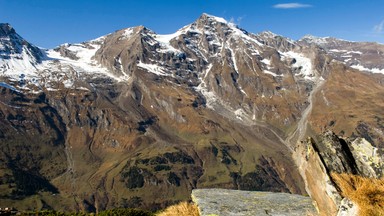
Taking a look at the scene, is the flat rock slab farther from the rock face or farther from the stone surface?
the stone surface

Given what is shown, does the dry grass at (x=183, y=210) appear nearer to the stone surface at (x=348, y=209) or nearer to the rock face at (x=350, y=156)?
the rock face at (x=350, y=156)

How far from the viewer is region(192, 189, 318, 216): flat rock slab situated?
48.9 feet

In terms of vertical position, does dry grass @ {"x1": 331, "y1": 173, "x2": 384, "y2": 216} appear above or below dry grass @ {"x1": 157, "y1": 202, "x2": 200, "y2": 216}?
above

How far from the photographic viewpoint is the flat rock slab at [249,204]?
1491 centimetres

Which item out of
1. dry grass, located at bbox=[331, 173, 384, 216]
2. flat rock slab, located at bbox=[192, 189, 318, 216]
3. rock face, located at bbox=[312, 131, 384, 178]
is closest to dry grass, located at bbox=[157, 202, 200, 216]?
flat rock slab, located at bbox=[192, 189, 318, 216]

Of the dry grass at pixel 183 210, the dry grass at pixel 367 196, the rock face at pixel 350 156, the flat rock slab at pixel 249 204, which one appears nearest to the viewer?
the dry grass at pixel 367 196

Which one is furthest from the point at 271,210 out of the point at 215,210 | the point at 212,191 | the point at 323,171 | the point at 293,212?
the point at 212,191

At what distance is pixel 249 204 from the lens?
16.1m

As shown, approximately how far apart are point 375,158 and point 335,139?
1970 millimetres

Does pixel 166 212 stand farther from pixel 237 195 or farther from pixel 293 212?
pixel 293 212

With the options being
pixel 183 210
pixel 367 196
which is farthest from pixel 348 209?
pixel 183 210

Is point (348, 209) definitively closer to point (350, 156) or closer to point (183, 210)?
point (350, 156)

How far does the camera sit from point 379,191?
1044cm

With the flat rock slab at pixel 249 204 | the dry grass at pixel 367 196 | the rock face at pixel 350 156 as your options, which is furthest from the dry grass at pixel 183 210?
the dry grass at pixel 367 196
